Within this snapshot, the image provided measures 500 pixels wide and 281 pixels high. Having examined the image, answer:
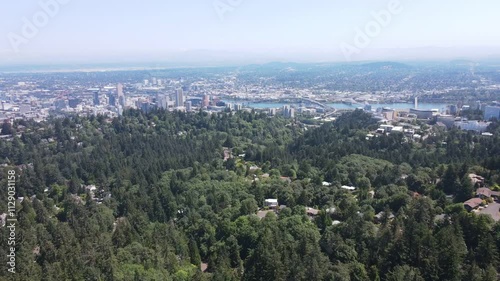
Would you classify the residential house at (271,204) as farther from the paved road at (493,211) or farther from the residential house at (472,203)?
the paved road at (493,211)

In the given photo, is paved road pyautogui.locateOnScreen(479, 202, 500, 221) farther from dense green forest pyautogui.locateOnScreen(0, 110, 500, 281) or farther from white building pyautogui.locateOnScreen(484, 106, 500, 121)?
white building pyautogui.locateOnScreen(484, 106, 500, 121)

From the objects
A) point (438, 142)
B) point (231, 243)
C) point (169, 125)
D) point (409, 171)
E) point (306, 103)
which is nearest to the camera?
point (231, 243)

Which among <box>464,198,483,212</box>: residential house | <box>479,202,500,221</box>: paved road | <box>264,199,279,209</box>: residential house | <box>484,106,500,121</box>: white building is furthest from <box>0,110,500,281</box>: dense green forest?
<box>484,106,500,121</box>: white building

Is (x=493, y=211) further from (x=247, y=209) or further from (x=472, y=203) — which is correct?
(x=247, y=209)

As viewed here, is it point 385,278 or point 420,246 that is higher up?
point 420,246

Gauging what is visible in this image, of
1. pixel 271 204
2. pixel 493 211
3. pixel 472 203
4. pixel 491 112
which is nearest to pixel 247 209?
pixel 271 204

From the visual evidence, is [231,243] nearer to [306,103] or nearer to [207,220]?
[207,220]

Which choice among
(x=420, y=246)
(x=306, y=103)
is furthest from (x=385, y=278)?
(x=306, y=103)
